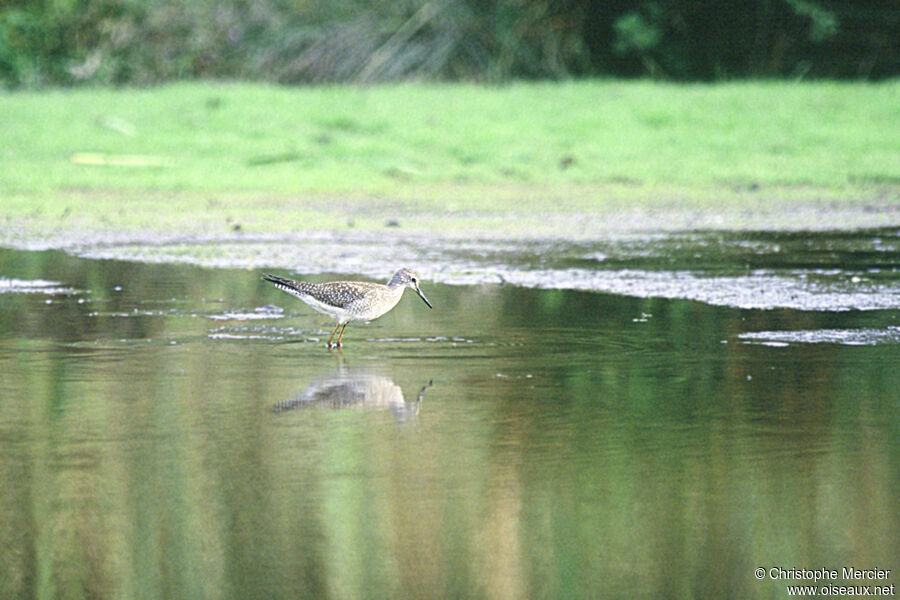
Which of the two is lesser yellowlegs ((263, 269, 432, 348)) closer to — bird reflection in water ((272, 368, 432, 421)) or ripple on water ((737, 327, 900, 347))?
bird reflection in water ((272, 368, 432, 421))

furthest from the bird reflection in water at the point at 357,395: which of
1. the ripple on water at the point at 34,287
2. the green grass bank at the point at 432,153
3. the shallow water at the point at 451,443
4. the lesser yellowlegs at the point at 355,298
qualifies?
the green grass bank at the point at 432,153

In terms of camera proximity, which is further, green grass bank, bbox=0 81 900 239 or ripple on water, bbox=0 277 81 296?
green grass bank, bbox=0 81 900 239

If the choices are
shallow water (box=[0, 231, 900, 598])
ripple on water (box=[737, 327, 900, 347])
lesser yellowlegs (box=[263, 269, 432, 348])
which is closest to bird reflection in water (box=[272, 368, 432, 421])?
shallow water (box=[0, 231, 900, 598])

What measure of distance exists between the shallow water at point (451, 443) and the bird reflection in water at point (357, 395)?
21 millimetres

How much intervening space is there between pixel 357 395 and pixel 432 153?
38.3ft

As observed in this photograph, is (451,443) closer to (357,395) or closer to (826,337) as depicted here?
(357,395)

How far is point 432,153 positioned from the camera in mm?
18016

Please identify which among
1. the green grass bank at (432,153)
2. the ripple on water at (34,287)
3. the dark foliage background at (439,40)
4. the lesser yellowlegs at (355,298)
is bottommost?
the lesser yellowlegs at (355,298)

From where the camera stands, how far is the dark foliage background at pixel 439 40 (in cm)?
2436

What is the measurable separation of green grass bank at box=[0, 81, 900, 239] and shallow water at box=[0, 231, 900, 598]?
548cm

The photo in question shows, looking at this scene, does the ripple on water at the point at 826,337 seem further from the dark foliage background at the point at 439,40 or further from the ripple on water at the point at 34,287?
the dark foliage background at the point at 439,40

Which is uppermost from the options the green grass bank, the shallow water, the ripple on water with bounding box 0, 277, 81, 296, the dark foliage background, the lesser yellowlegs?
the dark foliage background

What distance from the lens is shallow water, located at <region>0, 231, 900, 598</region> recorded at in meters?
4.33

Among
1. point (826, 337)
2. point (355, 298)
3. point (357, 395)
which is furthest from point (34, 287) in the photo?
point (826, 337)
